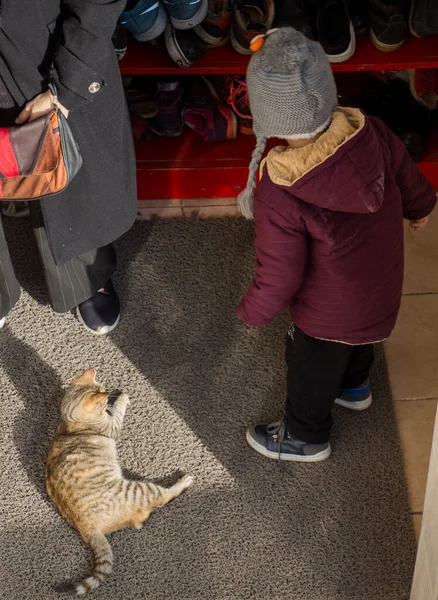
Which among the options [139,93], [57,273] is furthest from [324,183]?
[139,93]

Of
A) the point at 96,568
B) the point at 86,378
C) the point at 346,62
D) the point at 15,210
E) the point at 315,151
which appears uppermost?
the point at 315,151

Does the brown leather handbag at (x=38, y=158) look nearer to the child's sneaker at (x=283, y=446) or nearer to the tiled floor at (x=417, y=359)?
the child's sneaker at (x=283, y=446)

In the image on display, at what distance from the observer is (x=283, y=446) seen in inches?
75.7

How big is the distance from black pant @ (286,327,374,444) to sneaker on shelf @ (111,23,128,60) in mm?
876

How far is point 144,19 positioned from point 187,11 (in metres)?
0.12

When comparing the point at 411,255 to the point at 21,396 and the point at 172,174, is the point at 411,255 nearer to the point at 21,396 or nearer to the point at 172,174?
the point at 172,174

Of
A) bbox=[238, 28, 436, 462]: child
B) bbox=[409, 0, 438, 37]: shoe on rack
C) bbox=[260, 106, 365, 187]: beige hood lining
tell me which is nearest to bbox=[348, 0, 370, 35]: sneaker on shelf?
bbox=[409, 0, 438, 37]: shoe on rack

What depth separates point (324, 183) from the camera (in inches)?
51.8

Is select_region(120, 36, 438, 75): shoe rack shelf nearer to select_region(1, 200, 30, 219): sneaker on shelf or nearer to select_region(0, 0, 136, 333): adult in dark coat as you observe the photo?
select_region(0, 0, 136, 333): adult in dark coat

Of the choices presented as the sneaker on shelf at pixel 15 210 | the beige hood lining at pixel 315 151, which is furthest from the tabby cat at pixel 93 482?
the beige hood lining at pixel 315 151

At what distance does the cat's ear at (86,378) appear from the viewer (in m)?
1.99

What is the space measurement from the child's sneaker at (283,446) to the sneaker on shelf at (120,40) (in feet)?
3.43

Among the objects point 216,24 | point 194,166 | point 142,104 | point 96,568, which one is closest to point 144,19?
point 216,24

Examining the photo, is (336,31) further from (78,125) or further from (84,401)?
(84,401)
